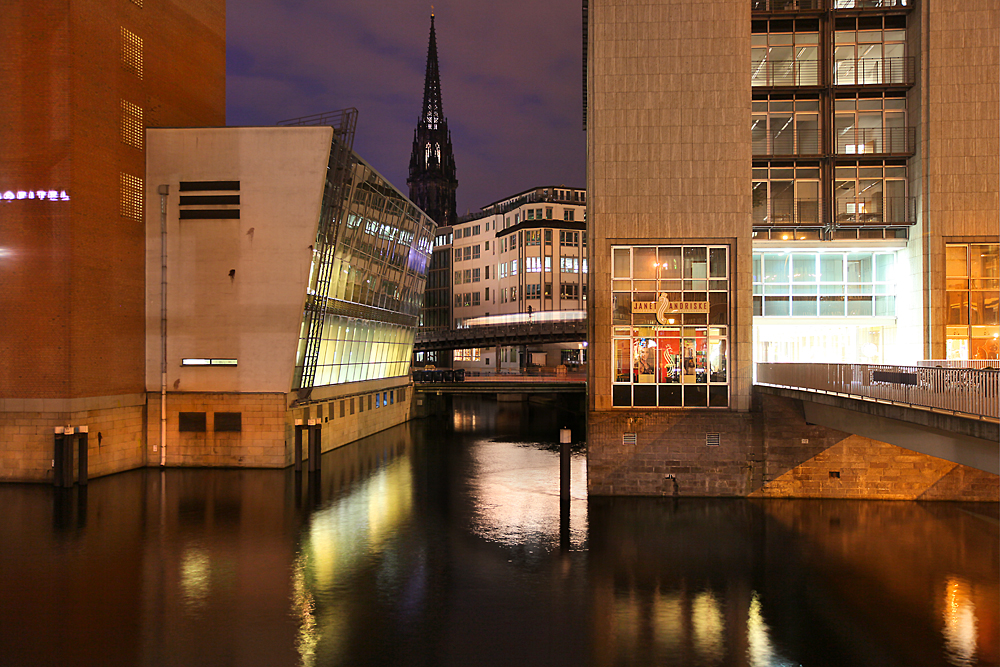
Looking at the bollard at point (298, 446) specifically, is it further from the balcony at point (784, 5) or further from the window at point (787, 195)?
the balcony at point (784, 5)

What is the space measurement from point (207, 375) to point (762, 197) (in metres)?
24.1

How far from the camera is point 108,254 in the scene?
29.4 metres

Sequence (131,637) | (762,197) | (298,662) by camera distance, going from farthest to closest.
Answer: (762,197), (131,637), (298,662)

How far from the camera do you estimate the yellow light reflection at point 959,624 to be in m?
13.4

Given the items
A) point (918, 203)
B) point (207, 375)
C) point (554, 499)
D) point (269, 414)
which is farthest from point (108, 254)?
point (918, 203)

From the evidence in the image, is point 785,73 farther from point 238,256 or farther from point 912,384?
point 238,256

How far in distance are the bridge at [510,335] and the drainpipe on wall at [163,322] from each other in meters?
32.8

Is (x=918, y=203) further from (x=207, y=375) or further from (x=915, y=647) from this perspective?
(x=207, y=375)

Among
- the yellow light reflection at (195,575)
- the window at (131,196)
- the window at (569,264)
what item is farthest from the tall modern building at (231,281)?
the window at (569,264)

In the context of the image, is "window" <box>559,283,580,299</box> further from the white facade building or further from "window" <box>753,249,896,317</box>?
"window" <box>753,249,896,317</box>

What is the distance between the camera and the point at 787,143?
28.0 meters

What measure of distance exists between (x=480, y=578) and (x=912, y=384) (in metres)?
10.7

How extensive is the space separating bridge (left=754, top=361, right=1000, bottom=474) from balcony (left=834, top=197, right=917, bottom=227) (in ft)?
20.5

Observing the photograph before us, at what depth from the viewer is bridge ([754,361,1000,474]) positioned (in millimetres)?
13633
